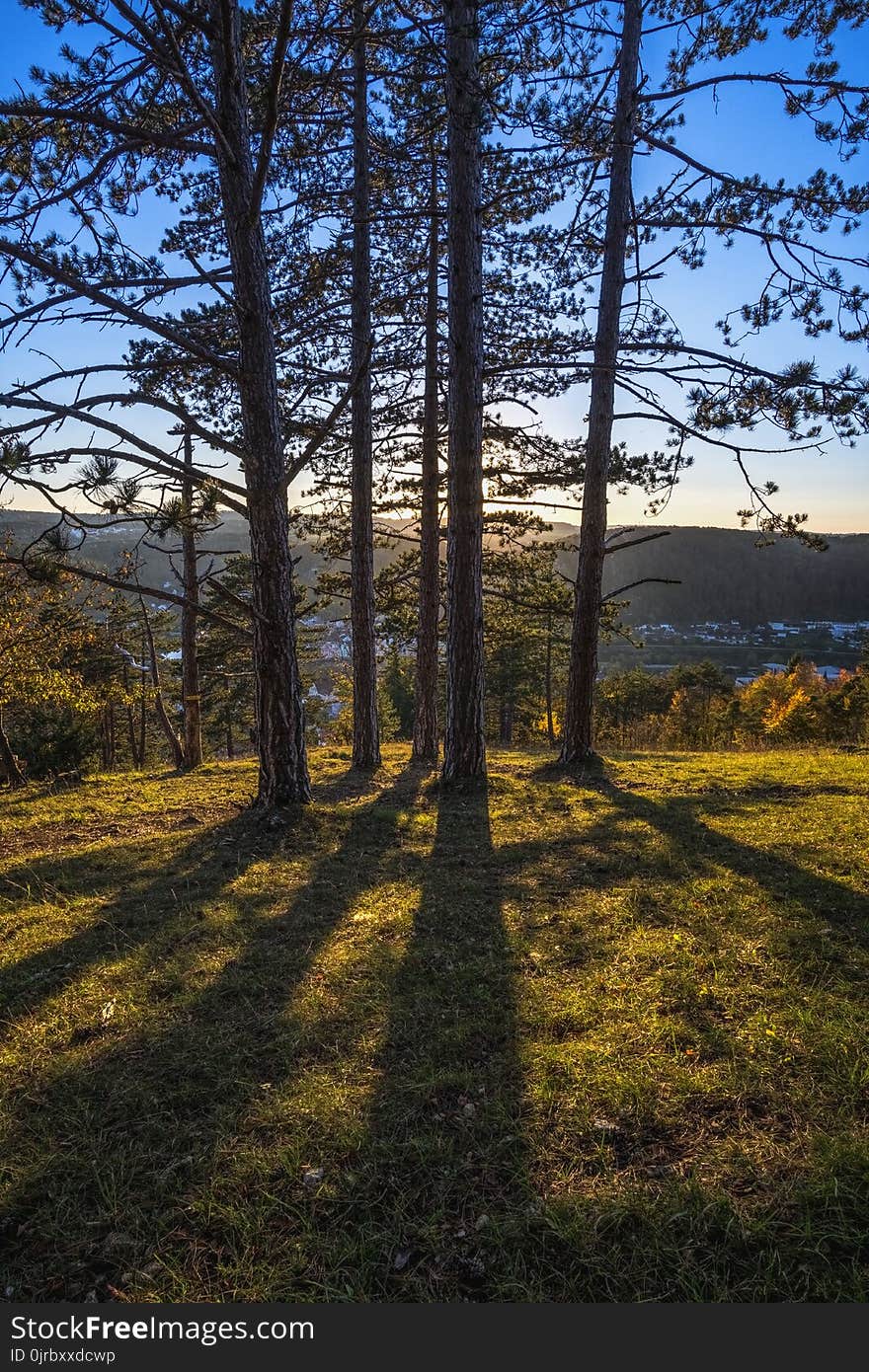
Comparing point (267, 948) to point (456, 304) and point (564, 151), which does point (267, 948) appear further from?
point (564, 151)

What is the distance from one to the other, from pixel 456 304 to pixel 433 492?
15.3 feet

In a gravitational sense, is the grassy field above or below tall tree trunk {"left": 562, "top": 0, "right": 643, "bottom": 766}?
below

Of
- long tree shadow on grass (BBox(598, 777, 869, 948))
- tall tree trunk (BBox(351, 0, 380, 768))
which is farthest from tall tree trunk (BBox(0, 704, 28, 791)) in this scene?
long tree shadow on grass (BBox(598, 777, 869, 948))

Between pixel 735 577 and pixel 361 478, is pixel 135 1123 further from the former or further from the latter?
pixel 735 577

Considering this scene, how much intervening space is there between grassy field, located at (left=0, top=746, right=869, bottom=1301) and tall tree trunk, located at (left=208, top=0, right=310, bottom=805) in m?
1.85

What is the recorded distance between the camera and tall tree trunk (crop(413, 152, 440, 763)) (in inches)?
462

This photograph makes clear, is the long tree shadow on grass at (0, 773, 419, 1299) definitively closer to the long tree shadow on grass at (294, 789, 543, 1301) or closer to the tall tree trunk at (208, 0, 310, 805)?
the long tree shadow on grass at (294, 789, 543, 1301)

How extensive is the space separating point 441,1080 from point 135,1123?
1207mm

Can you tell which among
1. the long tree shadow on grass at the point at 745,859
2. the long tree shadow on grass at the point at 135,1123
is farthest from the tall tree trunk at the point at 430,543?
the long tree shadow on grass at the point at 135,1123

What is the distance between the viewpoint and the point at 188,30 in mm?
6191

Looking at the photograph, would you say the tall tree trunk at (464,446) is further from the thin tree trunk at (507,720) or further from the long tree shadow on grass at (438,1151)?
the thin tree trunk at (507,720)

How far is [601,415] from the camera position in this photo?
9391mm

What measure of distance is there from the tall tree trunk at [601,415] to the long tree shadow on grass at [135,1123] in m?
7.60

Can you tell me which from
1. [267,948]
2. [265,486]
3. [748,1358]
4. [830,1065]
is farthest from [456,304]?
[748,1358]
